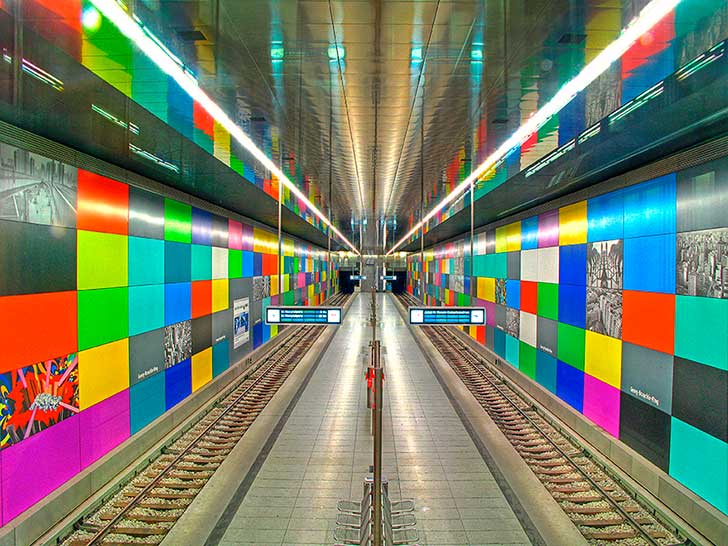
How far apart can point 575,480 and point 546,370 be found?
308 cm

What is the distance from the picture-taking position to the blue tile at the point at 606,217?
5.81m

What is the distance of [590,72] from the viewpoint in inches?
126

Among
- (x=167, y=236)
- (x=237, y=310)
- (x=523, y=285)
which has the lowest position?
(x=237, y=310)

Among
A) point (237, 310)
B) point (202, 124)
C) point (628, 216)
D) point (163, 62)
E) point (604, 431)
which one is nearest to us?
point (163, 62)

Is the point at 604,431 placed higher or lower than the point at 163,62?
lower

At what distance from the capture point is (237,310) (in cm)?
1005

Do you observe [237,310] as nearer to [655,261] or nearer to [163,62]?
[163,62]

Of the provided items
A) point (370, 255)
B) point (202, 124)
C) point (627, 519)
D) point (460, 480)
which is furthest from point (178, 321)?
point (370, 255)

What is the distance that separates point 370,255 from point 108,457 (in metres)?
33.6

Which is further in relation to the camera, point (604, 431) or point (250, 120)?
point (604, 431)

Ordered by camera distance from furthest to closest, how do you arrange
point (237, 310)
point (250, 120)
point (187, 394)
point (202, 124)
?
1. point (237, 310)
2. point (187, 394)
3. point (250, 120)
4. point (202, 124)

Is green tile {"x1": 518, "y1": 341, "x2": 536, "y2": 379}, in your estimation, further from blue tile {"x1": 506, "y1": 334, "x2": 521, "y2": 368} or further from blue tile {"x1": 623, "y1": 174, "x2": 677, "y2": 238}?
blue tile {"x1": 623, "y1": 174, "x2": 677, "y2": 238}

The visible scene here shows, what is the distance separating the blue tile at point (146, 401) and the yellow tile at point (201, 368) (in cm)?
115

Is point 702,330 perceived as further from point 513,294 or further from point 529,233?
point 513,294
